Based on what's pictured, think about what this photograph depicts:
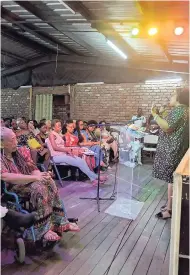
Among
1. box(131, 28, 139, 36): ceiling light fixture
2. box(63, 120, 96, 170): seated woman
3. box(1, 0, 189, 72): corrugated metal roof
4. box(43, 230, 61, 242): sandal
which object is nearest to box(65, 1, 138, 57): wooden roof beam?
box(1, 0, 189, 72): corrugated metal roof

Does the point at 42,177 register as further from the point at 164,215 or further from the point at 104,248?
the point at 164,215

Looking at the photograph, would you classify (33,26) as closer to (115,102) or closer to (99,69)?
(99,69)

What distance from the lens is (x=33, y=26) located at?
6410 mm

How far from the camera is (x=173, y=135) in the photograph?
3.44 meters

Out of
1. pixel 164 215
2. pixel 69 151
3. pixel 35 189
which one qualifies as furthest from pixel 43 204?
pixel 69 151

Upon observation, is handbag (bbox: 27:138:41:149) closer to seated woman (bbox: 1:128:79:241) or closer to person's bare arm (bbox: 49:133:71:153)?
person's bare arm (bbox: 49:133:71:153)

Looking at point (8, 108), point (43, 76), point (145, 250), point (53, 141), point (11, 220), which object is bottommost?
point (145, 250)

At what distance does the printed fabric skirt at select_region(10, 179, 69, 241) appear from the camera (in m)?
2.72

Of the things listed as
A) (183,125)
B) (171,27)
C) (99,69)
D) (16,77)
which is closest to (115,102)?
(99,69)

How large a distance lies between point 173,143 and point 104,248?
134 centimetres

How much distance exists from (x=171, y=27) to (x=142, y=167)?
12.2 feet

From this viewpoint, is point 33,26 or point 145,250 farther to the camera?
point 33,26

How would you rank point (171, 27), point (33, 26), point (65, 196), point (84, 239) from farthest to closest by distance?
point (33, 26) → point (171, 27) → point (65, 196) → point (84, 239)

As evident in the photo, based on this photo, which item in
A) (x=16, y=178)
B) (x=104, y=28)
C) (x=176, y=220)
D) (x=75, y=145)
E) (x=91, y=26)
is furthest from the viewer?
(x=75, y=145)
